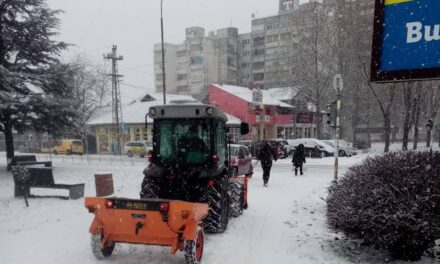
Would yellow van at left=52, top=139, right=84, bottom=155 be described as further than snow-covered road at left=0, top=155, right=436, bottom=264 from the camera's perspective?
Yes

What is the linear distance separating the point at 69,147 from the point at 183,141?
39.2 m

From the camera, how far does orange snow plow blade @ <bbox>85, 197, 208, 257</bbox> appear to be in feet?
19.5

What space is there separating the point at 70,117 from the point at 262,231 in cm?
1678

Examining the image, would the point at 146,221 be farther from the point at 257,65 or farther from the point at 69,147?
the point at 257,65

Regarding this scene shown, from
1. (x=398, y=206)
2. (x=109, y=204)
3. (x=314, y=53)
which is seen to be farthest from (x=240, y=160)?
(x=314, y=53)

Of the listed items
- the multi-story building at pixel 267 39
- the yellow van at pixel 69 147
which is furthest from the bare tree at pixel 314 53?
the multi-story building at pixel 267 39

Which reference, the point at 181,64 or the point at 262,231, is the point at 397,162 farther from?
the point at 181,64

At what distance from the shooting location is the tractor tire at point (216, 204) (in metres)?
7.52

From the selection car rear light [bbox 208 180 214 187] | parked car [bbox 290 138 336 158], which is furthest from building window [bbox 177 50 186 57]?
car rear light [bbox 208 180 214 187]

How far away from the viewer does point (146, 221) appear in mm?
6086

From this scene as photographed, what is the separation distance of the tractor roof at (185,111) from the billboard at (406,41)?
2988 millimetres

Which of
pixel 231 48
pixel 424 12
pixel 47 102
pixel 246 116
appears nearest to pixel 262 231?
pixel 424 12

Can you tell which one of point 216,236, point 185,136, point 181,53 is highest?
point 181,53

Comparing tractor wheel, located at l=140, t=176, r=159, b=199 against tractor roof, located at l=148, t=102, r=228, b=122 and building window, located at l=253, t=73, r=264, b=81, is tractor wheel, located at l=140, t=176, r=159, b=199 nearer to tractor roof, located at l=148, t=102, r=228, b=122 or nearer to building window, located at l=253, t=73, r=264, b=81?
tractor roof, located at l=148, t=102, r=228, b=122
